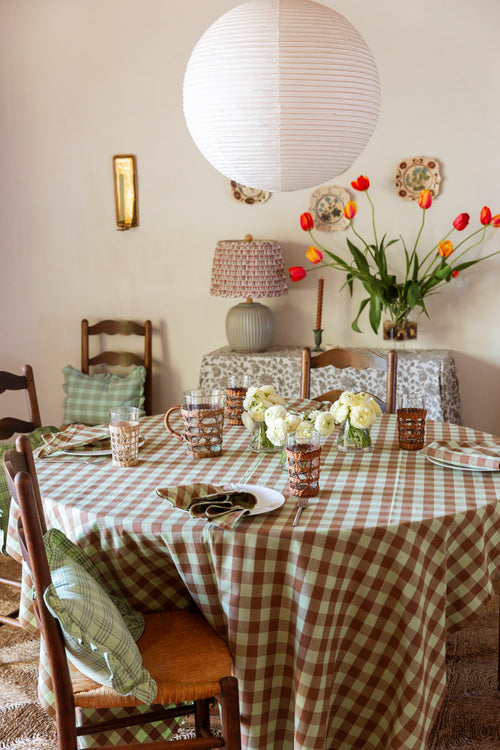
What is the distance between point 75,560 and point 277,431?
60cm

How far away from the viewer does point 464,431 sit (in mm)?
2336

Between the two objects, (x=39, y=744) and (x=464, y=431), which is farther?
(x=464, y=431)

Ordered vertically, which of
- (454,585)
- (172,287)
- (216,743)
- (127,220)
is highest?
(127,220)

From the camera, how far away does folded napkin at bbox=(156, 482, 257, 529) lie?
1.64 m

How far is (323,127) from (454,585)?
1117 mm

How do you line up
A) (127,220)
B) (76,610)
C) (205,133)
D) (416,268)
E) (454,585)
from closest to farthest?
1. (76,610)
2. (454,585)
3. (205,133)
4. (416,268)
5. (127,220)

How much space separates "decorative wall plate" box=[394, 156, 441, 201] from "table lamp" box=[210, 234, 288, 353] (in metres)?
0.64

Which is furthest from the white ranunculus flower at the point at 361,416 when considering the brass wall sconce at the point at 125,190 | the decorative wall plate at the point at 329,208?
the brass wall sconce at the point at 125,190

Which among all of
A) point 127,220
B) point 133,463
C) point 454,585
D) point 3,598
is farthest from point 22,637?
point 127,220

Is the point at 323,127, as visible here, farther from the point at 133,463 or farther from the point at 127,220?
the point at 127,220

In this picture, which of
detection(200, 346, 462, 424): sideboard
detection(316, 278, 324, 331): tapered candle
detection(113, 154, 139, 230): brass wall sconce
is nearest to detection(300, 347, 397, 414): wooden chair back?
detection(200, 346, 462, 424): sideboard

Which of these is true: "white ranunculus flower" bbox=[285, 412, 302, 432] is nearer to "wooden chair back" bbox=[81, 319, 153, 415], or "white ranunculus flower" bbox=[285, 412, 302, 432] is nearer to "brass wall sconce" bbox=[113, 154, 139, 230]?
"wooden chair back" bbox=[81, 319, 153, 415]

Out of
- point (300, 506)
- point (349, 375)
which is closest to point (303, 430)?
point (300, 506)

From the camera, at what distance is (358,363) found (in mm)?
2729
